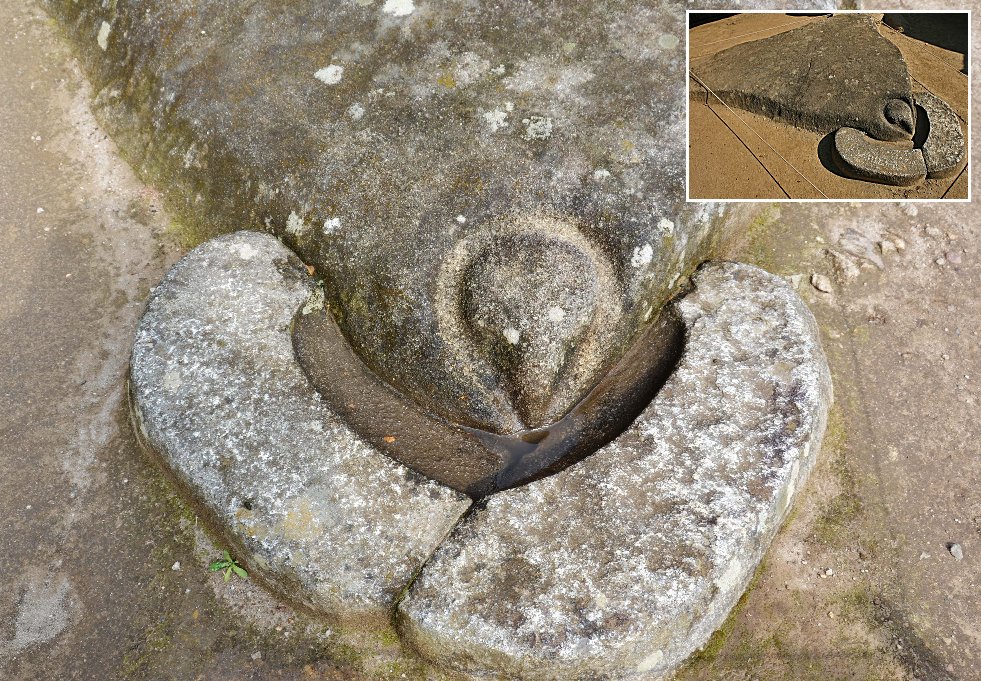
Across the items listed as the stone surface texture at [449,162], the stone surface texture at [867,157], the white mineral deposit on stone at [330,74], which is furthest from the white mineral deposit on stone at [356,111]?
the stone surface texture at [867,157]

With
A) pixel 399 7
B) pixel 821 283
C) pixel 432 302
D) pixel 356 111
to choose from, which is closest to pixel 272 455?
pixel 432 302

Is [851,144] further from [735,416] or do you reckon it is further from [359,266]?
[359,266]

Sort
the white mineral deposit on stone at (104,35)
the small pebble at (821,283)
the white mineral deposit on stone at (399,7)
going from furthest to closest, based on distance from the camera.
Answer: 1. the white mineral deposit on stone at (104,35)
2. the small pebble at (821,283)
3. the white mineral deposit on stone at (399,7)

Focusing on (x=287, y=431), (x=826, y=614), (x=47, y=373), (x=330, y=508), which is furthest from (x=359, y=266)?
(x=826, y=614)

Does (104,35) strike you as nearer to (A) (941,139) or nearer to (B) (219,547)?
(B) (219,547)

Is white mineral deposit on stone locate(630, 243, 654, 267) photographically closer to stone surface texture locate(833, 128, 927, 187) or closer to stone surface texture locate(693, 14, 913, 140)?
stone surface texture locate(693, 14, 913, 140)

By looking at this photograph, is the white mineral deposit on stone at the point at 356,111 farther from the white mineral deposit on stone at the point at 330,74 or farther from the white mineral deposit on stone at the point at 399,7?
the white mineral deposit on stone at the point at 399,7
